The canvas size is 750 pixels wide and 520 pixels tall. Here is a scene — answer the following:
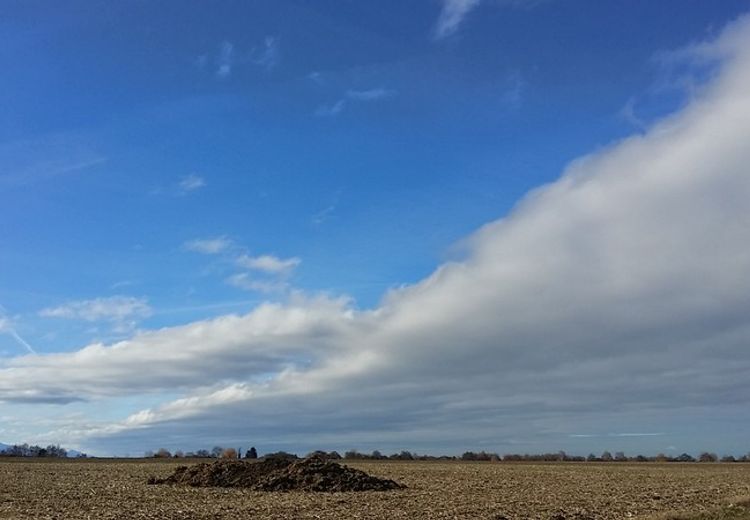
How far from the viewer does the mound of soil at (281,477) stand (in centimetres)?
4981

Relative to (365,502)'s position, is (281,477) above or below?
above

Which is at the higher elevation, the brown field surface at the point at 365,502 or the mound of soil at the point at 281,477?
the mound of soil at the point at 281,477

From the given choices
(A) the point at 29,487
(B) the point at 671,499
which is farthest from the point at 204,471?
(B) the point at 671,499

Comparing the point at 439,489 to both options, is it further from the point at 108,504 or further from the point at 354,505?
the point at 108,504

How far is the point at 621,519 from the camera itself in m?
32.6

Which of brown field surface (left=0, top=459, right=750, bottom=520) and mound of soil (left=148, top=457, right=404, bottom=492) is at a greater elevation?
mound of soil (left=148, top=457, right=404, bottom=492)

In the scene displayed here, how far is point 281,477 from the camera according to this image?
51594 mm

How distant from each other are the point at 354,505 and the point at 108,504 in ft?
40.2

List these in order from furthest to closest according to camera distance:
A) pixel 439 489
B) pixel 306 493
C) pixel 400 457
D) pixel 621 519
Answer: pixel 400 457 → pixel 439 489 → pixel 306 493 → pixel 621 519

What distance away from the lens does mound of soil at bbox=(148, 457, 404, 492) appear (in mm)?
49812

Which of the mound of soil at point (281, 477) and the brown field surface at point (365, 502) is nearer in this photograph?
the brown field surface at point (365, 502)

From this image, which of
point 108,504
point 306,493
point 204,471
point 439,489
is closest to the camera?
point 108,504

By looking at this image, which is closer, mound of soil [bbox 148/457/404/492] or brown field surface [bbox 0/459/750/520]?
brown field surface [bbox 0/459/750/520]

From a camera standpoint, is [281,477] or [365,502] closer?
[365,502]
